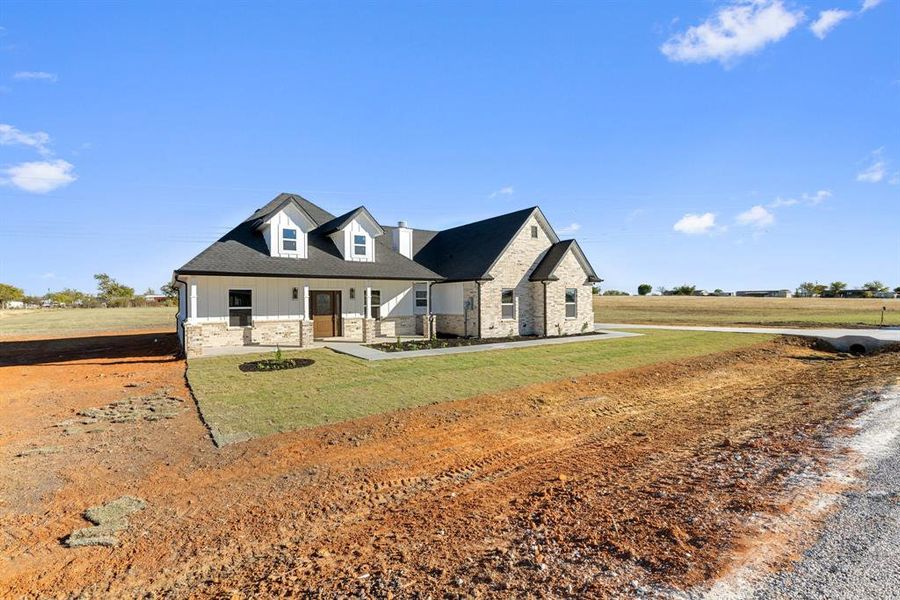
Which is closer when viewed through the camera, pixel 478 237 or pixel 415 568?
pixel 415 568

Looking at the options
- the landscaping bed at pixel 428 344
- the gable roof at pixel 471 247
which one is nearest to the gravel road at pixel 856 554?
the landscaping bed at pixel 428 344

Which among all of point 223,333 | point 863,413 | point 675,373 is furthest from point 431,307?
point 863,413

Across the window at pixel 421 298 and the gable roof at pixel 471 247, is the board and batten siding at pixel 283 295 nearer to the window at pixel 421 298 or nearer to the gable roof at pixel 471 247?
the window at pixel 421 298

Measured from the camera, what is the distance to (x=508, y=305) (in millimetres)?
22891

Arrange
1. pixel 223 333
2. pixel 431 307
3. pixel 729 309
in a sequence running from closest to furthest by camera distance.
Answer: pixel 223 333 < pixel 431 307 < pixel 729 309

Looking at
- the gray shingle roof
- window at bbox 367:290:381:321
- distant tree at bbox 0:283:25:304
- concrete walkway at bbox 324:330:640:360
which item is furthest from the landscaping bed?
distant tree at bbox 0:283:25:304

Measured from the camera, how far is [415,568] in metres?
3.77

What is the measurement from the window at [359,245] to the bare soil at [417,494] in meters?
12.0

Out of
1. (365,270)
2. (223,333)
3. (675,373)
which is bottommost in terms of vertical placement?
(675,373)

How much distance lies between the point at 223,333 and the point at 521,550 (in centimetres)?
1674

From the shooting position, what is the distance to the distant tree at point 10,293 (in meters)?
79.2

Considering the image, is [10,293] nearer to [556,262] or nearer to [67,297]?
[67,297]

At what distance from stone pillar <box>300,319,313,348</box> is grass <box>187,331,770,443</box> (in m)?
1.27

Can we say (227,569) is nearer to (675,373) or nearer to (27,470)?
(27,470)
